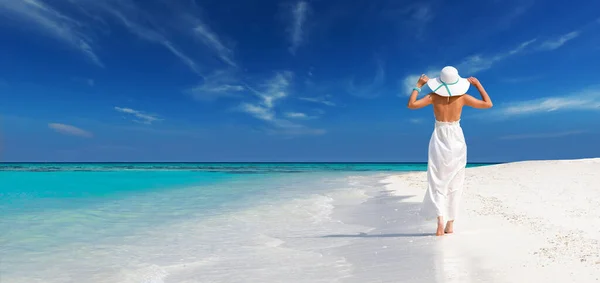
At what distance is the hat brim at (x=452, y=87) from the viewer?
572 centimetres

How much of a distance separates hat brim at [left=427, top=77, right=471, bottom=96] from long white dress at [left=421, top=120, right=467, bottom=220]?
0.46m

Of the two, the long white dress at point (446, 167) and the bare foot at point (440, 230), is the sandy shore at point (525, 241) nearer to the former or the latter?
the bare foot at point (440, 230)

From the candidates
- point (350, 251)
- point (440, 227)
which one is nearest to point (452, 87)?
point (440, 227)

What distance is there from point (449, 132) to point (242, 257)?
3545mm

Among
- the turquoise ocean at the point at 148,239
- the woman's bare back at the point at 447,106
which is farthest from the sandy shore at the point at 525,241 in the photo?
the woman's bare back at the point at 447,106

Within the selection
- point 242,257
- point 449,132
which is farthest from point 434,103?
point 242,257

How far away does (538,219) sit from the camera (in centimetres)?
662

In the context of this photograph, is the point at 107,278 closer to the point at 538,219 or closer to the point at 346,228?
the point at 346,228

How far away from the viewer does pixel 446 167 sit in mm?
5832

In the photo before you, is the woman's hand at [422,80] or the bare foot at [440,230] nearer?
the bare foot at [440,230]

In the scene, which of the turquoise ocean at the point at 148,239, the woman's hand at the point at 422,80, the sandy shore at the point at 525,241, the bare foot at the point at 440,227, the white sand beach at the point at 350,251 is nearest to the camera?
the sandy shore at the point at 525,241

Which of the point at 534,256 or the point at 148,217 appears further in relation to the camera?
the point at 148,217

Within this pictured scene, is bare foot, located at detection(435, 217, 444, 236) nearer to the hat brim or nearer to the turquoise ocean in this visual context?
the hat brim

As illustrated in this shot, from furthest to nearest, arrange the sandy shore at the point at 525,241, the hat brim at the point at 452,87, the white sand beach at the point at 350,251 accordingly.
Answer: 1. the hat brim at the point at 452,87
2. the white sand beach at the point at 350,251
3. the sandy shore at the point at 525,241
